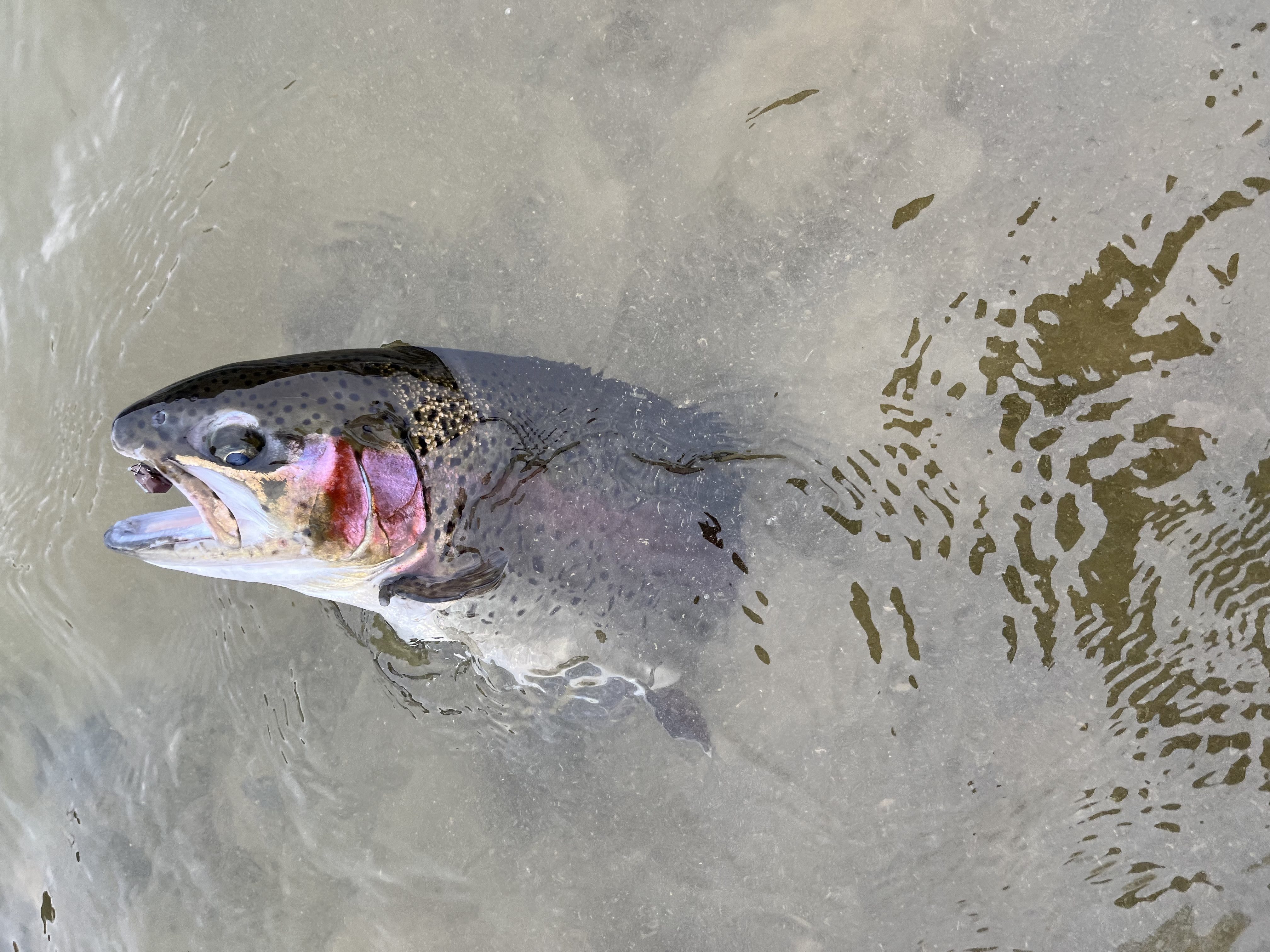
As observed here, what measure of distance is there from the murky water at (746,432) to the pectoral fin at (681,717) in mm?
66

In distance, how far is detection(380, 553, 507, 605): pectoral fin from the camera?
2.88 m

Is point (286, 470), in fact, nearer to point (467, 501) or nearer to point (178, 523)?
point (178, 523)

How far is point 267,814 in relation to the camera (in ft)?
11.2

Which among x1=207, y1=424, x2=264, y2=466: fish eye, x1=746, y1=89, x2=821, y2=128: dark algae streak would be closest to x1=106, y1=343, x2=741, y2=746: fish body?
x1=207, y1=424, x2=264, y2=466: fish eye

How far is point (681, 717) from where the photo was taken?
3217 millimetres

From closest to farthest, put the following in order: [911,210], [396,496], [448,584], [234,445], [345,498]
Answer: [234,445]
[345,498]
[396,496]
[448,584]
[911,210]

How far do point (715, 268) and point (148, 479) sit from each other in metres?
2.43

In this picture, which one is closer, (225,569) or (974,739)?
(225,569)

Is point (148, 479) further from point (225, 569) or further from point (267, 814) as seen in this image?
point (267, 814)

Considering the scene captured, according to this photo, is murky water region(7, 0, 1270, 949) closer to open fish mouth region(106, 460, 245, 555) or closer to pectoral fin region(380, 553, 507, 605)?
pectoral fin region(380, 553, 507, 605)

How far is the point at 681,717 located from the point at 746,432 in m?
1.29

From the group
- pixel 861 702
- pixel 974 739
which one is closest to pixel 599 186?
pixel 861 702

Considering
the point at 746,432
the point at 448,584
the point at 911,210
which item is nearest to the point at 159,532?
the point at 448,584

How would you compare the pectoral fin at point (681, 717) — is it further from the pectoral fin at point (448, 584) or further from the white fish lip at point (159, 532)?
the white fish lip at point (159, 532)
